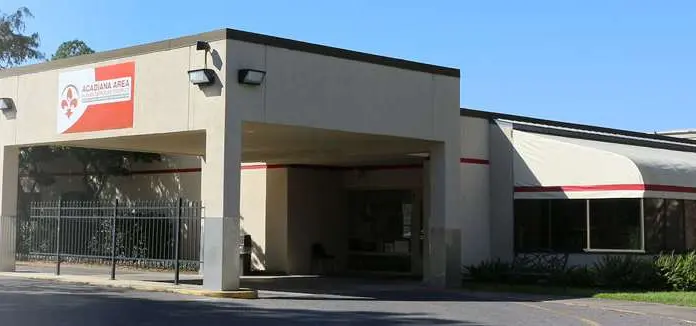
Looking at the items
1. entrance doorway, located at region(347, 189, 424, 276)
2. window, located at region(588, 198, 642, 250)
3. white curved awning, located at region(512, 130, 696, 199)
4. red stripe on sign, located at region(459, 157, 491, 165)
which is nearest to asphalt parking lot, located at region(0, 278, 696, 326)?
window, located at region(588, 198, 642, 250)

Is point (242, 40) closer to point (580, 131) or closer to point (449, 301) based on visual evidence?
point (449, 301)

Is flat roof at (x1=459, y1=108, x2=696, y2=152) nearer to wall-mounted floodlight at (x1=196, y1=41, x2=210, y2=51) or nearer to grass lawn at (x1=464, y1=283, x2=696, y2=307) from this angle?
grass lawn at (x1=464, y1=283, x2=696, y2=307)

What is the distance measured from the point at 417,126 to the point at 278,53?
14.3ft

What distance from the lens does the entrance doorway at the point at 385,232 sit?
87.8ft

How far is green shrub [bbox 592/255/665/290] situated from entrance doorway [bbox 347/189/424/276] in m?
6.30

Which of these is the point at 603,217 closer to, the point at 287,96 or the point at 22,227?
the point at 287,96

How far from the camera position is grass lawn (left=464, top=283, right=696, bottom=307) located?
18.8m

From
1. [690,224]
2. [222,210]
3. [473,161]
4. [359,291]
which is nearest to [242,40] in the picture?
[222,210]

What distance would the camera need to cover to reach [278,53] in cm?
1888

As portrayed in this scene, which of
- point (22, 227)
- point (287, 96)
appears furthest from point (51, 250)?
point (287, 96)

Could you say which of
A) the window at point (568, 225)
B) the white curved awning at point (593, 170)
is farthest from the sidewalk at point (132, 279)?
the window at point (568, 225)

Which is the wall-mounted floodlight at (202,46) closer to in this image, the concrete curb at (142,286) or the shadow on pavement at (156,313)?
the concrete curb at (142,286)

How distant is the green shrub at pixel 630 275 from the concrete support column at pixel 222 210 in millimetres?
9122

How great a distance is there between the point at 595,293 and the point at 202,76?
10.0m
